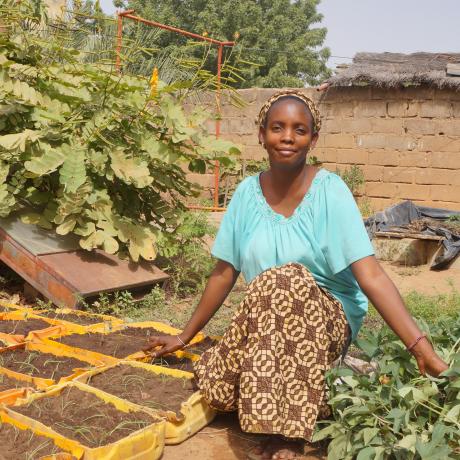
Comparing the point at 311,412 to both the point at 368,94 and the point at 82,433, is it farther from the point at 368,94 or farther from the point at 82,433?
the point at 368,94

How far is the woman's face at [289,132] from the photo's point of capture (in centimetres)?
252

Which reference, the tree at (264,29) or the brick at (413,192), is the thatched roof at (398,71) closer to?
the brick at (413,192)

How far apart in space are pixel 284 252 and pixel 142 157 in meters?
2.60

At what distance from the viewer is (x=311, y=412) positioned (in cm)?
231

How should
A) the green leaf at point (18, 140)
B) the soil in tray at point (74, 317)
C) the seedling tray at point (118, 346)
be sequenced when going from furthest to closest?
the green leaf at point (18, 140), the soil in tray at point (74, 317), the seedling tray at point (118, 346)

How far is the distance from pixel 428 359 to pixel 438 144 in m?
7.66

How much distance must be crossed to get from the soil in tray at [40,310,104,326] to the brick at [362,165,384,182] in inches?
268

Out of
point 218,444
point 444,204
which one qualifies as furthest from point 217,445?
point 444,204

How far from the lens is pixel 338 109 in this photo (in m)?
10.1

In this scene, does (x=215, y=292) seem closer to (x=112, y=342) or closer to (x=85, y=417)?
(x=85, y=417)

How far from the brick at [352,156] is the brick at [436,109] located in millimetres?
1067

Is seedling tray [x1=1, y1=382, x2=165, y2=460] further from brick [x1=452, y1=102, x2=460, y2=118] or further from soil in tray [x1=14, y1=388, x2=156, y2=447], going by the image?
brick [x1=452, y1=102, x2=460, y2=118]

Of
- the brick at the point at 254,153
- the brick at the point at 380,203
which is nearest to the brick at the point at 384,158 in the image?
the brick at the point at 380,203

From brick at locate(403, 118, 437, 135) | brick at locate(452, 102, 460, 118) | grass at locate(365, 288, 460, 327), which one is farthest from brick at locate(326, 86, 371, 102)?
grass at locate(365, 288, 460, 327)
